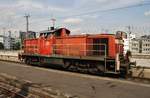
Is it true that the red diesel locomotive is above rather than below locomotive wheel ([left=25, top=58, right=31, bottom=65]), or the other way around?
above

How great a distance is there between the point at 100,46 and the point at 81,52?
1680 mm

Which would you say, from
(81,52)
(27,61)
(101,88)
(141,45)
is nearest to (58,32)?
(81,52)

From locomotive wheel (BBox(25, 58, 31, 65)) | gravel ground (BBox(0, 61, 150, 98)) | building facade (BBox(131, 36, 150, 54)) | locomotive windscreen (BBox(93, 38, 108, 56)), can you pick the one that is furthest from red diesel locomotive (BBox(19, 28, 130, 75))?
building facade (BBox(131, 36, 150, 54))

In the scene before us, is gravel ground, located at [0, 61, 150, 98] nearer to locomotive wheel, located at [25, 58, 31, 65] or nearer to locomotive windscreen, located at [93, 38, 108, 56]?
locomotive windscreen, located at [93, 38, 108, 56]

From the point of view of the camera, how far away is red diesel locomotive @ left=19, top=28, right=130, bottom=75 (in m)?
17.3

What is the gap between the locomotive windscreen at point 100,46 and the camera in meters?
18.2

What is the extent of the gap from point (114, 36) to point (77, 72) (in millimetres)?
3961

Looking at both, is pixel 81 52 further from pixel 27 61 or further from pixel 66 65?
pixel 27 61

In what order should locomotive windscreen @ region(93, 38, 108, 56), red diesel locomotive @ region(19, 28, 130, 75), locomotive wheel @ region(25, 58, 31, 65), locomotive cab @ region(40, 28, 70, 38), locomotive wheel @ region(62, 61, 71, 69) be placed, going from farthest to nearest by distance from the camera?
1. locomotive wheel @ region(25, 58, 31, 65)
2. locomotive cab @ region(40, 28, 70, 38)
3. locomotive wheel @ region(62, 61, 71, 69)
4. locomotive windscreen @ region(93, 38, 108, 56)
5. red diesel locomotive @ region(19, 28, 130, 75)

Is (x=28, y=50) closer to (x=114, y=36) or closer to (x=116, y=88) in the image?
(x=114, y=36)

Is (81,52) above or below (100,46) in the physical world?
below

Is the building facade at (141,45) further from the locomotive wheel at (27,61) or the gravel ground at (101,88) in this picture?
the gravel ground at (101,88)

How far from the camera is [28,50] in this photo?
26750 mm

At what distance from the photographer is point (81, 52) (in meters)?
19.6
